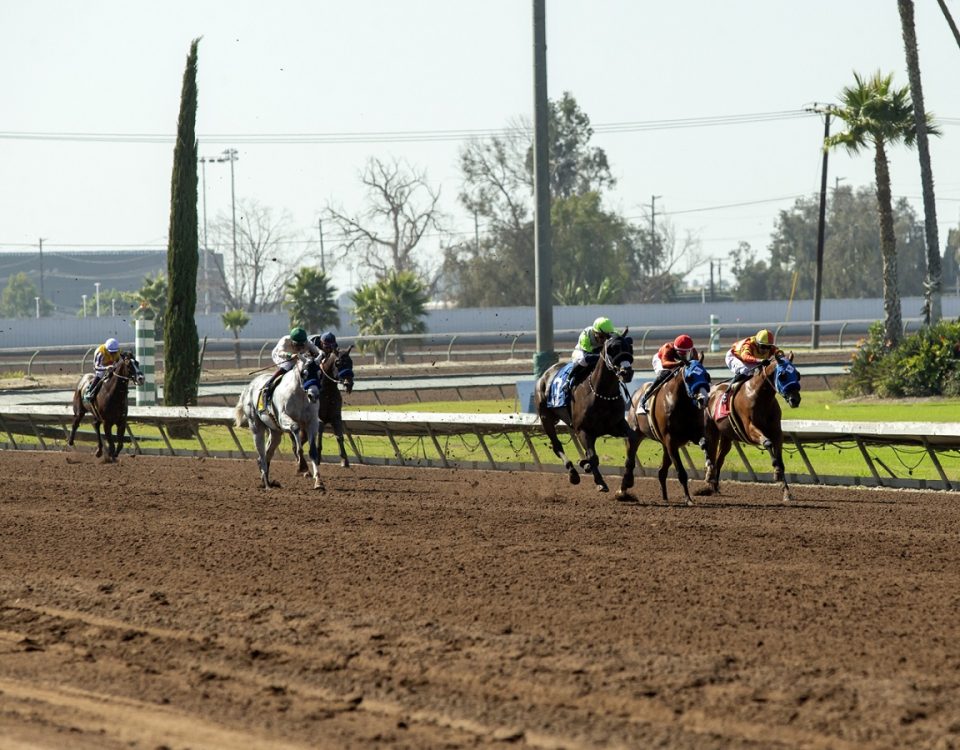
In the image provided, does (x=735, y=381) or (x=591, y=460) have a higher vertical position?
(x=735, y=381)

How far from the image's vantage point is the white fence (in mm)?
13914

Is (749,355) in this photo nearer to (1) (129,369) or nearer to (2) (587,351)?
(2) (587,351)

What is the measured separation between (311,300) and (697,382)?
140ft

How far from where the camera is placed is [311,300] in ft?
179

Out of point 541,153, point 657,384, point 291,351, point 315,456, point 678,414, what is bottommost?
point 315,456

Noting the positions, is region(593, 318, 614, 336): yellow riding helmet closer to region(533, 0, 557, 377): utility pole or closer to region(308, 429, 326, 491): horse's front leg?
region(308, 429, 326, 491): horse's front leg

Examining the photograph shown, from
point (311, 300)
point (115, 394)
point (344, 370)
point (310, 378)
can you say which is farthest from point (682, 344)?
point (311, 300)

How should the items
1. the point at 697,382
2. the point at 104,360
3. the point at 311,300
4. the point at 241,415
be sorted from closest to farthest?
1. the point at 697,382
2. the point at 241,415
3. the point at 104,360
4. the point at 311,300

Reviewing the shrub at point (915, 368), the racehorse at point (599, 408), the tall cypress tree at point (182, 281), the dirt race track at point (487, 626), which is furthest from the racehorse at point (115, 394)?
the shrub at point (915, 368)

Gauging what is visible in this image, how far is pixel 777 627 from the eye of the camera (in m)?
7.20

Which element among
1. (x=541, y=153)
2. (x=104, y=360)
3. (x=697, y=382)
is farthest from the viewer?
(x=104, y=360)

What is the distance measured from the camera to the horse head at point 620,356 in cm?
1289

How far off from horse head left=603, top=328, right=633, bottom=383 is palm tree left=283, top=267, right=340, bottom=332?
41720 millimetres

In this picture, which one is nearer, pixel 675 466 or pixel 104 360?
pixel 675 466
